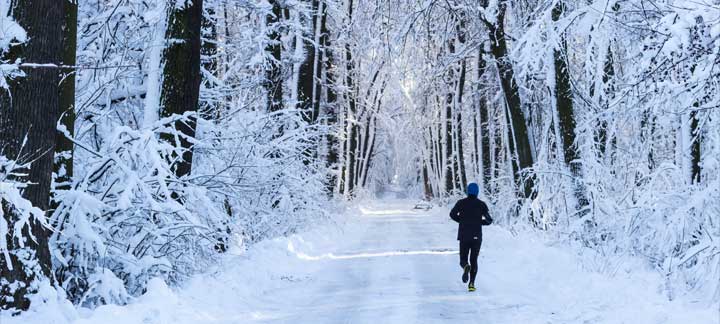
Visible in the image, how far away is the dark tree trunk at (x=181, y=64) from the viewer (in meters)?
9.57

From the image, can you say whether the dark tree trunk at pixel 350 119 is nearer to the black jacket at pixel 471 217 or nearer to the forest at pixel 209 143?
the forest at pixel 209 143

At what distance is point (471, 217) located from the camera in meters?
11.1

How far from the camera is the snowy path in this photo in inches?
288

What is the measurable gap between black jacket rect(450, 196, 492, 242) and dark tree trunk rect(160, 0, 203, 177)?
15.0 ft

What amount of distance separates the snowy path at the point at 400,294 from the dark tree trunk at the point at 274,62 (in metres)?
4.45

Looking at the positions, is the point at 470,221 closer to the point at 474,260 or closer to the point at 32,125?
the point at 474,260

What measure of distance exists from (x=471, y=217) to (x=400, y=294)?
81.6 inches

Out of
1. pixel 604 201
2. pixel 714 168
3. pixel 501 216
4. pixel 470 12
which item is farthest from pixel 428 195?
pixel 714 168

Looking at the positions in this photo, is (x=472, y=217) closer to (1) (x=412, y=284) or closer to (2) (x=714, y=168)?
(1) (x=412, y=284)

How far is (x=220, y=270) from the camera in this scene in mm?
10273

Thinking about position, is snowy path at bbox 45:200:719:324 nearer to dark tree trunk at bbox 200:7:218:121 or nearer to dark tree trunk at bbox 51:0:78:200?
dark tree trunk at bbox 51:0:78:200

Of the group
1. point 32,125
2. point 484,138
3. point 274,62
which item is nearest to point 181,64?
point 32,125

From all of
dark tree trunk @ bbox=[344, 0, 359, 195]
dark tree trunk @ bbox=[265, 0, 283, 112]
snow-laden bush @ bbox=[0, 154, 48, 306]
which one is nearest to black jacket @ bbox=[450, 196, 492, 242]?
snow-laden bush @ bbox=[0, 154, 48, 306]

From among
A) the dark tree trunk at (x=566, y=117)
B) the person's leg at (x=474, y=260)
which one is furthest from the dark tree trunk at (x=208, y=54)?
the dark tree trunk at (x=566, y=117)
